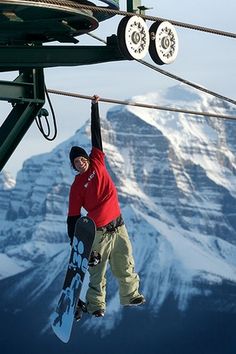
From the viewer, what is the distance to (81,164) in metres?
17.4

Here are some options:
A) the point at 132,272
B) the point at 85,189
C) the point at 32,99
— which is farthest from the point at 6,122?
the point at 132,272

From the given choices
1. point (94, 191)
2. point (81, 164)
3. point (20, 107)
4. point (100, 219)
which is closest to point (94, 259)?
point (100, 219)

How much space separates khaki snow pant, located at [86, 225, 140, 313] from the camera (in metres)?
18.1

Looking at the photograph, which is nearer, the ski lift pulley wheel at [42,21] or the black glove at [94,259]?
the ski lift pulley wheel at [42,21]

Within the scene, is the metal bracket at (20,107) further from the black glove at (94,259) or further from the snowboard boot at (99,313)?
the snowboard boot at (99,313)

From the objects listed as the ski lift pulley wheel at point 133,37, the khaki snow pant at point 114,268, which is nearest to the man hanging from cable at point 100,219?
the khaki snow pant at point 114,268

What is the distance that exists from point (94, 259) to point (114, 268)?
1.54ft

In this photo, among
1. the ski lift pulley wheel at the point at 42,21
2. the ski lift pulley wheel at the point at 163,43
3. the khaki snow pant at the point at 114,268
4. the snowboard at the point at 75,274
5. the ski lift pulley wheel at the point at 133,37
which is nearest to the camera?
the ski lift pulley wheel at the point at 42,21

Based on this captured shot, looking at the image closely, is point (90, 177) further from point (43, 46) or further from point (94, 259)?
point (43, 46)

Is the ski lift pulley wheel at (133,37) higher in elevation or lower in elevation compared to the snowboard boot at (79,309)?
higher

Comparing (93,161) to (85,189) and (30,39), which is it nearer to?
(85,189)

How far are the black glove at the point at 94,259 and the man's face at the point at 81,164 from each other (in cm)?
133

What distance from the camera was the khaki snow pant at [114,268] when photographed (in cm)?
1811

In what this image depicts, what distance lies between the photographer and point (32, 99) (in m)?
18.1
